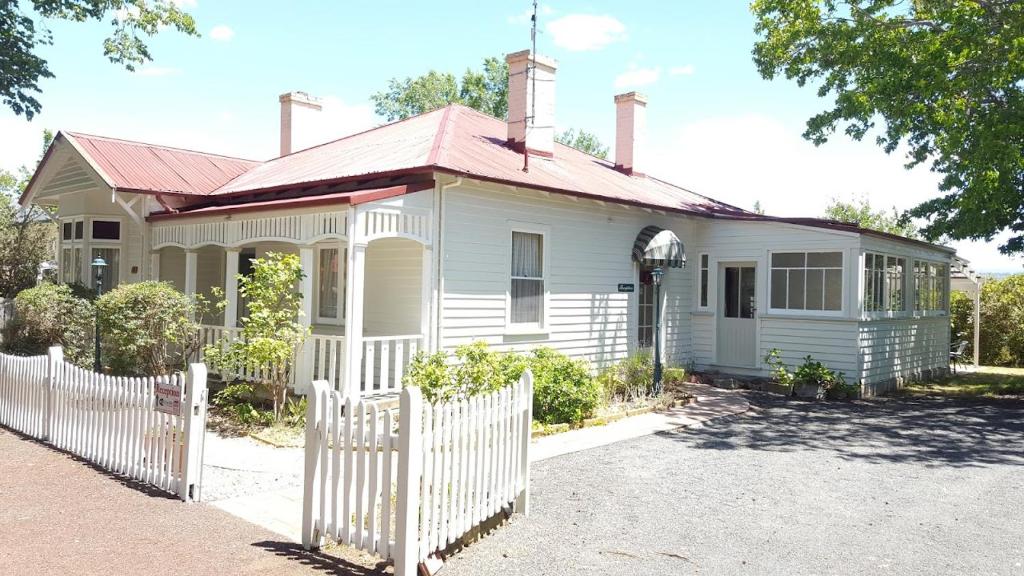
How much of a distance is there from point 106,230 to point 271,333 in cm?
785

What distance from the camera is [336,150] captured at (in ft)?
53.3

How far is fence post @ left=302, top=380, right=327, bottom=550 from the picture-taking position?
18.0 ft

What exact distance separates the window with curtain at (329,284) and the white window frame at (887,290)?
32.2ft

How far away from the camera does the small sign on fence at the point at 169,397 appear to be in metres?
6.82

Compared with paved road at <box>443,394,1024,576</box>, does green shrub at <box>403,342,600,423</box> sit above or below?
above

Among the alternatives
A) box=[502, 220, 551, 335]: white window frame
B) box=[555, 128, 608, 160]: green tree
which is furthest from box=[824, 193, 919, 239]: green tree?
box=[502, 220, 551, 335]: white window frame

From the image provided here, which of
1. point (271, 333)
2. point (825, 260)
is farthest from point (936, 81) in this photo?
point (271, 333)

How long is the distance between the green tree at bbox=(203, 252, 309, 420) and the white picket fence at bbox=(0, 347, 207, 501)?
205 cm

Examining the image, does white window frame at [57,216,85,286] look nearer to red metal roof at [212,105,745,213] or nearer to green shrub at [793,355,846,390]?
red metal roof at [212,105,745,213]

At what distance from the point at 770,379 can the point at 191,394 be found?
11813mm

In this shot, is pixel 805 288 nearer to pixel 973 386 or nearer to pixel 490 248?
pixel 973 386

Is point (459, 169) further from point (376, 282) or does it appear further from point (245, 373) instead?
point (245, 373)

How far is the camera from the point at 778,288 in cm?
1530

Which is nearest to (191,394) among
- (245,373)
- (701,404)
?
(245,373)
